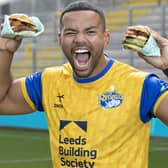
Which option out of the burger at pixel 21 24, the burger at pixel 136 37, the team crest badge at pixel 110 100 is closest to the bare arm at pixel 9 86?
the burger at pixel 21 24

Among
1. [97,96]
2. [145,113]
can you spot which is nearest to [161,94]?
[145,113]

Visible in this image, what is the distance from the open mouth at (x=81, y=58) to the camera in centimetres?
308

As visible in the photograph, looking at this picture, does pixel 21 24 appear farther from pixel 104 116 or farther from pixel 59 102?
pixel 104 116

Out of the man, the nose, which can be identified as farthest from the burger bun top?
the nose

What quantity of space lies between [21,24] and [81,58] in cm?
38

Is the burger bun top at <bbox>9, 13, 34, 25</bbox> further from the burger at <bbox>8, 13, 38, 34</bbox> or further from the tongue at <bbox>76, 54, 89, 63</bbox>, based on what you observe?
the tongue at <bbox>76, 54, 89, 63</bbox>

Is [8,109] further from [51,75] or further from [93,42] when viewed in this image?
[93,42]

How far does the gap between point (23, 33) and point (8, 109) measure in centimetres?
50

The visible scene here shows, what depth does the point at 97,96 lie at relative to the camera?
126 inches

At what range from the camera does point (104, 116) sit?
3164mm

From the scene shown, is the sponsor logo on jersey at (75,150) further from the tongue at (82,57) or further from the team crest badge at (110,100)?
the tongue at (82,57)

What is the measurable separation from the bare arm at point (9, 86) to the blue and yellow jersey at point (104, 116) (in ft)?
0.78

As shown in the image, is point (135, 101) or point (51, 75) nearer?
point (135, 101)

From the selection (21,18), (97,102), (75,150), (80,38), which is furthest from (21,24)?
(75,150)
